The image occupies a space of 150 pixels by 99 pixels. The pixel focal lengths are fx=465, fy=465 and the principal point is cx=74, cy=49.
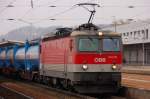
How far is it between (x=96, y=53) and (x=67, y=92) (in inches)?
107

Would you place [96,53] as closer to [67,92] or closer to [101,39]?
[101,39]

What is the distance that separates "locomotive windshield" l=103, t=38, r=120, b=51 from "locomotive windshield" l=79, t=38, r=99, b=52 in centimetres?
40

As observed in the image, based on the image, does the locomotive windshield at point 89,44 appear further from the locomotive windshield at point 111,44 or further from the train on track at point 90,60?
the locomotive windshield at point 111,44

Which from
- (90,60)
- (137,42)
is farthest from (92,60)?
(137,42)

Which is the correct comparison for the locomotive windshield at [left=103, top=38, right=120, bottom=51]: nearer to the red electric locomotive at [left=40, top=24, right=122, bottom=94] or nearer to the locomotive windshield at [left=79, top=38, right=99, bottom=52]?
the red electric locomotive at [left=40, top=24, right=122, bottom=94]

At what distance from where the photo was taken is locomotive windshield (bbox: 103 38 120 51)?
21812 millimetres

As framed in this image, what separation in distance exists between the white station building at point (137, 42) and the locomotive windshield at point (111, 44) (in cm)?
5933

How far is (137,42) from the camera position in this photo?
87.3 metres

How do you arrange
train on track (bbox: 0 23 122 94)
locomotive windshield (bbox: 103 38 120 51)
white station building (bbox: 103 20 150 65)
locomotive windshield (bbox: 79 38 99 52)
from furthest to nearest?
white station building (bbox: 103 20 150 65), locomotive windshield (bbox: 103 38 120 51), locomotive windshield (bbox: 79 38 99 52), train on track (bbox: 0 23 122 94)

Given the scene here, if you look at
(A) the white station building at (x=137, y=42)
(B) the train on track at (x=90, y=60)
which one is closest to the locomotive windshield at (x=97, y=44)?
(B) the train on track at (x=90, y=60)

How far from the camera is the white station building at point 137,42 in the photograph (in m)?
84.0

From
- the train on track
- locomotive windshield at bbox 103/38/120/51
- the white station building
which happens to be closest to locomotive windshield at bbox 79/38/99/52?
the train on track

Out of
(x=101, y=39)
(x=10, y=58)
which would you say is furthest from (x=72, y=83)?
(x=10, y=58)

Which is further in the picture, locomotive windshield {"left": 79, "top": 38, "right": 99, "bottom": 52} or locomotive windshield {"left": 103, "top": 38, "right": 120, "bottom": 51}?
locomotive windshield {"left": 103, "top": 38, "right": 120, "bottom": 51}
